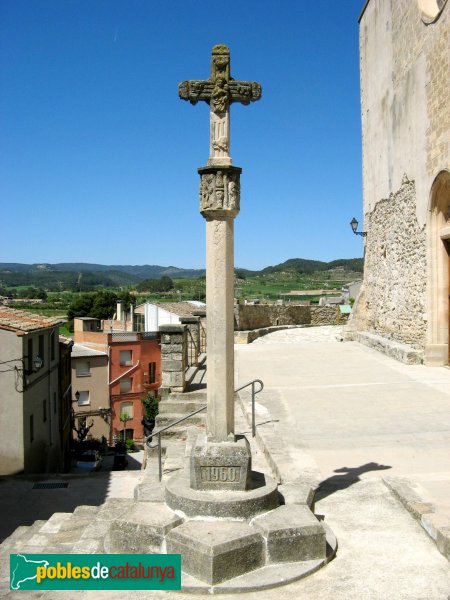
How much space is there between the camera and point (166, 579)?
4.09 m

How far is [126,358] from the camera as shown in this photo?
128 feet

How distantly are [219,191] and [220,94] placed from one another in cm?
90

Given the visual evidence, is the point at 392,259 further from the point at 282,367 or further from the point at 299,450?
the point at 299,450

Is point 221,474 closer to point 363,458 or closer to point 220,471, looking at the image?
point 220,471

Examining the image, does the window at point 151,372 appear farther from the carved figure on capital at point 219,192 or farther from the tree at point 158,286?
the tree at point 158,286

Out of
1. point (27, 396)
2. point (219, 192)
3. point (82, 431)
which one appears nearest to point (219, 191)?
point (219, 192)

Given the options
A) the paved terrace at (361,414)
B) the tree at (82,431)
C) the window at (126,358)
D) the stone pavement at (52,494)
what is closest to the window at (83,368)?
the window at (126,358)

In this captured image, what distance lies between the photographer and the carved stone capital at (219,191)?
5.04m

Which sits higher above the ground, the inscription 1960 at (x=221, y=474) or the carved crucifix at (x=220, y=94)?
the carved crucifix at (x=220, y=94)

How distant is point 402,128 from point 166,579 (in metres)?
14.8

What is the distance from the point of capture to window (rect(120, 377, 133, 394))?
38500mm

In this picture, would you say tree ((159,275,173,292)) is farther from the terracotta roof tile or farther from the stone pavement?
the stone pavement

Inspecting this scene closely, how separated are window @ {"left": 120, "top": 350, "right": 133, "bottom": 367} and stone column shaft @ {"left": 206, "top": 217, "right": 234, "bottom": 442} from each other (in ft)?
113

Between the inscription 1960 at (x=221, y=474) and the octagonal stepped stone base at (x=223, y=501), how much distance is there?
10cm
